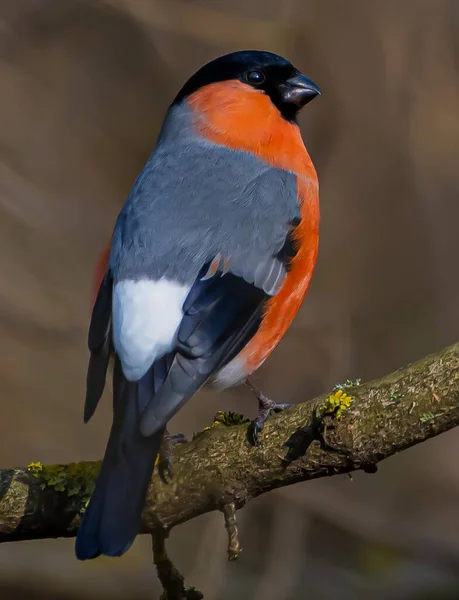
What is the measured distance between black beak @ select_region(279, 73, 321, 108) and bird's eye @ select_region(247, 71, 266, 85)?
3.6 inches

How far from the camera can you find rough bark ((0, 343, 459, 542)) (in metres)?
2.31

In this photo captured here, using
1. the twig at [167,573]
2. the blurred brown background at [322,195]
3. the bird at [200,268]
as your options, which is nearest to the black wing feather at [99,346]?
the bird at [200,268]

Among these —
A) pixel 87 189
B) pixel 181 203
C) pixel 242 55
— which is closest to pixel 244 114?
pixel 242 55

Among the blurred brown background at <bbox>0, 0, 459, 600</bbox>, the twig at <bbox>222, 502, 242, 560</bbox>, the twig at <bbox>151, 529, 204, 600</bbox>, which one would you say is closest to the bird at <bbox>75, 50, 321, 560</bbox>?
the twig at <bbox>151, 529, 204, 600</bbox>

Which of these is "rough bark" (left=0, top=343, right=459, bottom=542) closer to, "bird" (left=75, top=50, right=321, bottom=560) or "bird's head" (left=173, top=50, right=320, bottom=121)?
"bird" (left=75, top=50, right=321, bottom=560)

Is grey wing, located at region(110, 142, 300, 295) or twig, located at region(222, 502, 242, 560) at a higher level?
grey wing, located at region(110, 142, 300, 295)

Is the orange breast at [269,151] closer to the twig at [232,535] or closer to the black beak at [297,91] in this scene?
the black beak at [297,91]

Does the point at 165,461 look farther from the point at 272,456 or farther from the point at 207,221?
the point at 207,221

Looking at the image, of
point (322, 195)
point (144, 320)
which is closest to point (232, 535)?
point (144, 320)

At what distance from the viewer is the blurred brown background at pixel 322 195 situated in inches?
210

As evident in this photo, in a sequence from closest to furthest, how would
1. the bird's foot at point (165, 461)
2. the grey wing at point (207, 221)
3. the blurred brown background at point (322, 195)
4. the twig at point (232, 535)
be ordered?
→ 1. the twig at point (232, 535)
2. the bird's foot at point (165, 461)
3. the grey wing at point (207, 221)
4. the blurred brown background at point (322, 195)

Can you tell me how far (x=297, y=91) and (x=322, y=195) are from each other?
1.87m

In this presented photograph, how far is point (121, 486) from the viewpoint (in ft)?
7.98

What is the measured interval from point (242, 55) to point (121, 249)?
1210 mm
